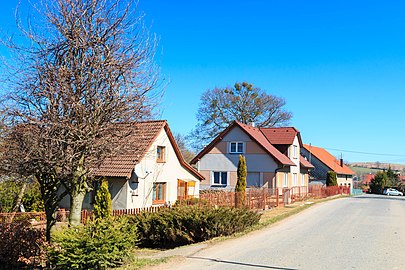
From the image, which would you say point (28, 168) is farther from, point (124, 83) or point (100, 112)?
point (124, 83)

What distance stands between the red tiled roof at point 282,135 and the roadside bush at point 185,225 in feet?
85.1

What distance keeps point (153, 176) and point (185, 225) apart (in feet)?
34.4

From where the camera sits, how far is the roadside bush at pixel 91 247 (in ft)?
31.2

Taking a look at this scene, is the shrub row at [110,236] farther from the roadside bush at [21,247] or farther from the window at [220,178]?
the window at [220,178]

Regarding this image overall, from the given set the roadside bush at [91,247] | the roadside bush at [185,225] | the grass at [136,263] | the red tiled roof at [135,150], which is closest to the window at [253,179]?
the red tiled roof at [135,150]

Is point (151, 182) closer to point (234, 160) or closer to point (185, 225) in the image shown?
point (185, 225)

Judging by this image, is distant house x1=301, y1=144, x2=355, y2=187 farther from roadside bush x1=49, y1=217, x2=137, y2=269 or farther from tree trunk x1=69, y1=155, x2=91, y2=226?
roadside bush x1=49, y1=217, x2=137, y2=269

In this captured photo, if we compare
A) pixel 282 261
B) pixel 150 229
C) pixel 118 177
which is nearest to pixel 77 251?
pixel 282 261

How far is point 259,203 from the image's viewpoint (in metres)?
26.4

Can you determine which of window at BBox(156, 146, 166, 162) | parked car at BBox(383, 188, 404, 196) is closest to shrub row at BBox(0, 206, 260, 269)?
window at BBox(156, 146, 166, 162)

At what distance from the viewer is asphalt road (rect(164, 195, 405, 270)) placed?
10.1m

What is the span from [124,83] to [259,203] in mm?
17617

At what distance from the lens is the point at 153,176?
82.7 ft

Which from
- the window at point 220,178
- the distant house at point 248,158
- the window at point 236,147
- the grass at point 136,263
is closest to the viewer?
the grass at point 136,263
